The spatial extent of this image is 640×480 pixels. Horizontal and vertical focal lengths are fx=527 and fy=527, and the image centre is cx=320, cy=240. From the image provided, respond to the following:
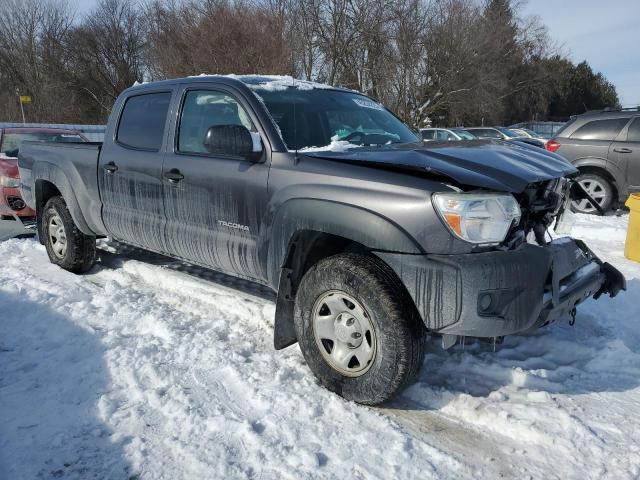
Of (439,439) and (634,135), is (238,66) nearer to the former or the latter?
(634,135)

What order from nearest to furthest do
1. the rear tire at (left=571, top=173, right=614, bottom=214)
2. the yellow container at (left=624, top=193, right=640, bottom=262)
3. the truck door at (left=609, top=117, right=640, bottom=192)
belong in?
the yellow container at (left=624, top=193, right=640, bottom=262), the truck door at (left=609, top=117, right=640, bottom=192), the rear tire at (left=571, top=173, right=614, bottom=214)

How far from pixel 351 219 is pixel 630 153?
7.27m

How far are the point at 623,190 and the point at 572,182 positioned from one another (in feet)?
18.6

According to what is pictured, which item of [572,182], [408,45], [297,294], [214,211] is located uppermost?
[408,45]

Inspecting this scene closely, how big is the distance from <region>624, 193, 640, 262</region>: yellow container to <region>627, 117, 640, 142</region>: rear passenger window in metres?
3.20

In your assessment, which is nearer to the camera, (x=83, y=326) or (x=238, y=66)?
(x=83, y=326)

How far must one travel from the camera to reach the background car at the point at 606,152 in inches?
324

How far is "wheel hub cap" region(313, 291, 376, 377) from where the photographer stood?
2.85m

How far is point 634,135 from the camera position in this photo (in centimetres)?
829

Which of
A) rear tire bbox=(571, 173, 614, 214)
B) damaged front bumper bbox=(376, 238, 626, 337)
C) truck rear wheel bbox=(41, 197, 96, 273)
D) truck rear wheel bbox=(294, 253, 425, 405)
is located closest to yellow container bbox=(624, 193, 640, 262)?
rear tire bbox=(571, 173, 614, 214)

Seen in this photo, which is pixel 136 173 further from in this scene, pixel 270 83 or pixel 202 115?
pixel 270 83

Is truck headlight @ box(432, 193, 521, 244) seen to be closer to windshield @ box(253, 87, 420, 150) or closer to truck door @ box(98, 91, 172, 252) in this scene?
windshield @ box(253, 87, 420, 150)

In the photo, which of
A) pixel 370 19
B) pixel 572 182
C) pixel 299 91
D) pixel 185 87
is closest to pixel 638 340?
pixel 572 182

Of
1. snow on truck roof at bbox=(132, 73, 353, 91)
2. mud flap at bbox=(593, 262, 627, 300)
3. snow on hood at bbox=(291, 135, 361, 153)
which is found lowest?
mud flap at bbox=(593, 262, 627, 300)
